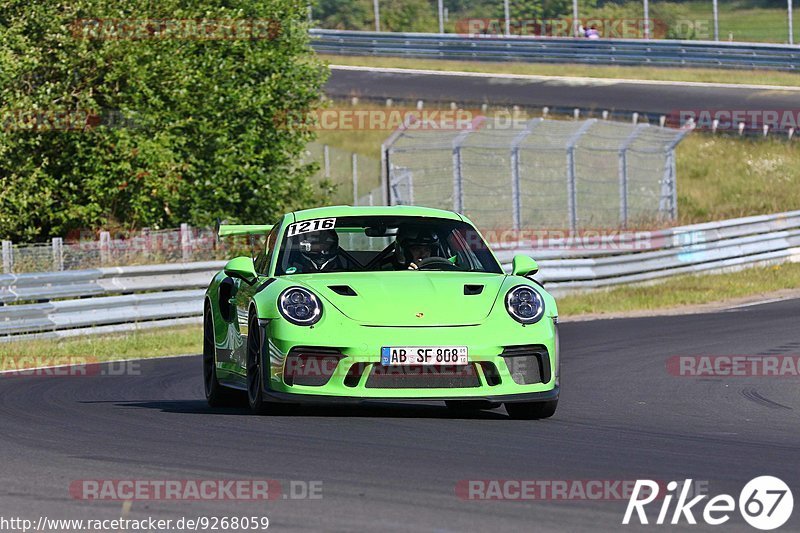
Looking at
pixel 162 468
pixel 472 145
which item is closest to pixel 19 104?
pixel 472 145

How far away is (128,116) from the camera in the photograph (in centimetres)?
2275

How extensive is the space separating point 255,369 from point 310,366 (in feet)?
1.96

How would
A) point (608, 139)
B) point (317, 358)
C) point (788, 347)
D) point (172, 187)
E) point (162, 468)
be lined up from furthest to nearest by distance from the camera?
point (608, 139) → point (172, 187) → point (788, 347) → point (317, 358) → point (162, 468)

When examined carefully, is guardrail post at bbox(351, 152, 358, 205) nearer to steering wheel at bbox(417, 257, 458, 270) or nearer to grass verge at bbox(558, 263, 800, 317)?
grass verge at bbox(558, 263, 800, 317)

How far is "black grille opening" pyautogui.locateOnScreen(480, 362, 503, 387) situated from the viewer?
8727 mm

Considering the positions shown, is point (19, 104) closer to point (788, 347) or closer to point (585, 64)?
point (788, 347)

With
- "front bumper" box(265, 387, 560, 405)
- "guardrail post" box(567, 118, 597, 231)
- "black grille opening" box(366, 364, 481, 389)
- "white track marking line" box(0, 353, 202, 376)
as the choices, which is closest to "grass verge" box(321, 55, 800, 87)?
"guardrail post" box(567, 118, 597, 231)

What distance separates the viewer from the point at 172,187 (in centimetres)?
2358

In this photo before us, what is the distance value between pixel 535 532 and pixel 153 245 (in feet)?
51.1

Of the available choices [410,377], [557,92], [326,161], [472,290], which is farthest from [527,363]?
[557,92]

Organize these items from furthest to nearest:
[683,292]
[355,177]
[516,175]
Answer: [355,177]
[516,175]
[683,292]

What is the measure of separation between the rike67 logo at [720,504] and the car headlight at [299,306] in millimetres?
2822

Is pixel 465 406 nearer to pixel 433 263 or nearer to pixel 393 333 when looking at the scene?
pixel 433 263

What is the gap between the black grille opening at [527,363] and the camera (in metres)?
8.81
